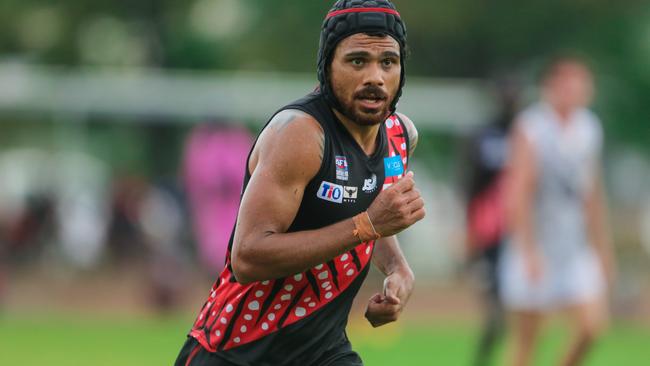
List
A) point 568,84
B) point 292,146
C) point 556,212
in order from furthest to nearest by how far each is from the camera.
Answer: point 556,212, point 568,84, point 292,146

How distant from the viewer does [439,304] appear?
2070 cm

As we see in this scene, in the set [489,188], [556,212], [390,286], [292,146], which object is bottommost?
[390,286]

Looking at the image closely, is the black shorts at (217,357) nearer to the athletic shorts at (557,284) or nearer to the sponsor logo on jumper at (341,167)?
the sponsor logo on jumper at (341,167)

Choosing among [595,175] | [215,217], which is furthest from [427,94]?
[595,175]

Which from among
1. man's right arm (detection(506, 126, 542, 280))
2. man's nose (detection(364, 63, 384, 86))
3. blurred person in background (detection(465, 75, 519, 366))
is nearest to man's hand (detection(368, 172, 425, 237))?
man's nose (detection(364, 63, 384, 86))

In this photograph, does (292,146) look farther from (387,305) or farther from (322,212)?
(387,305)

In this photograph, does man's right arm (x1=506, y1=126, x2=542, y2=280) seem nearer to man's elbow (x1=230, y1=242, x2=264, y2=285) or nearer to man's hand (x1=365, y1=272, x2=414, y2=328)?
man's hand (x1=365, y1=272, x2=414, y2=328)

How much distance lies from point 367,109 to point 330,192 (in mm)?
356

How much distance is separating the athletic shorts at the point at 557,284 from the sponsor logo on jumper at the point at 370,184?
4548 mm

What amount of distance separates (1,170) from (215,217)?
14.8m

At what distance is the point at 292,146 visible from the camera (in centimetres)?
493

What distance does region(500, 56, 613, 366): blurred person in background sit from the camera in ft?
31.4

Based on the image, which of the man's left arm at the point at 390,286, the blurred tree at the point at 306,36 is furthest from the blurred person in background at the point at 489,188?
the blurred tree at the point at 306,36

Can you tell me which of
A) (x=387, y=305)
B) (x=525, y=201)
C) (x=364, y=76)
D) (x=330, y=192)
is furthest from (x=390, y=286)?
(x=525, y=201)
